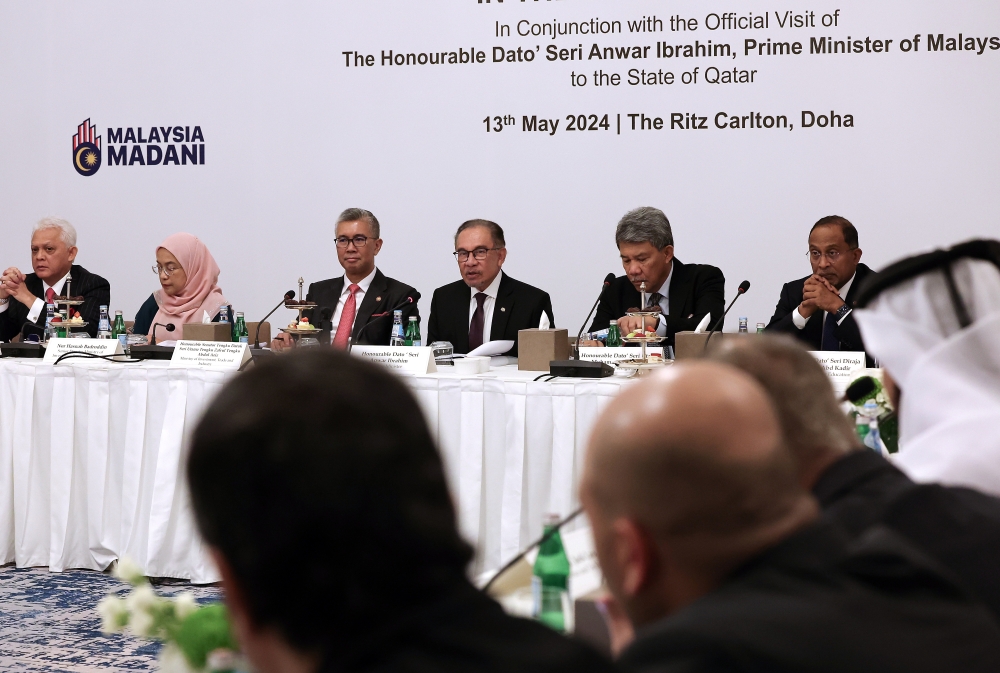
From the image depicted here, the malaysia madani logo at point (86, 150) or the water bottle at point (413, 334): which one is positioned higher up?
the malaysia madani logo at point (86, 150)

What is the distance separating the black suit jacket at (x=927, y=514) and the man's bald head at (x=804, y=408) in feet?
0.07

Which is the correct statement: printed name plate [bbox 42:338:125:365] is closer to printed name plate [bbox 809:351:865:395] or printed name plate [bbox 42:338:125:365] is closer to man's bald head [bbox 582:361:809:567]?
printed name plate [bbox 809:351:865:395]

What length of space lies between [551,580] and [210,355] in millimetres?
2679

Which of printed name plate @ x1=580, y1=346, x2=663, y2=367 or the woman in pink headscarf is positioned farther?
the woman in pink headscarf

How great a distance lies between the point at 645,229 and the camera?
4594 millimetres

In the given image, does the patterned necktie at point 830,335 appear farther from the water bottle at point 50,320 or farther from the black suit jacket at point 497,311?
the water bottle at point 50,320

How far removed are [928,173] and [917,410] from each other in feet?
13.9

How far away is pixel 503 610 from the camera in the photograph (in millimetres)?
691

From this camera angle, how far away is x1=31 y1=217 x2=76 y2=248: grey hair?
5.31 m

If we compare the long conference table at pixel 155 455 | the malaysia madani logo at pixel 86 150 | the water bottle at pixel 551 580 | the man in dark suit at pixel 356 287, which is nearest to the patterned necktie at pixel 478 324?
the man in dark suit at pixel 356 287

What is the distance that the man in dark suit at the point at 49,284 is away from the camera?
16.6 ft

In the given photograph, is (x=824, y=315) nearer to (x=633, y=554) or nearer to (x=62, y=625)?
(x=62, y=625)

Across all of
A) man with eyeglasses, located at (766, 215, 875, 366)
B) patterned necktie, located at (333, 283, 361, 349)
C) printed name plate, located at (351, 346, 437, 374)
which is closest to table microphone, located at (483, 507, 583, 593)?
printed name plate, located at (351, 346, 437, 374)

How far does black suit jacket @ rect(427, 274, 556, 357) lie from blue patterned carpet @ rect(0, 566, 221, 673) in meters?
1.59
